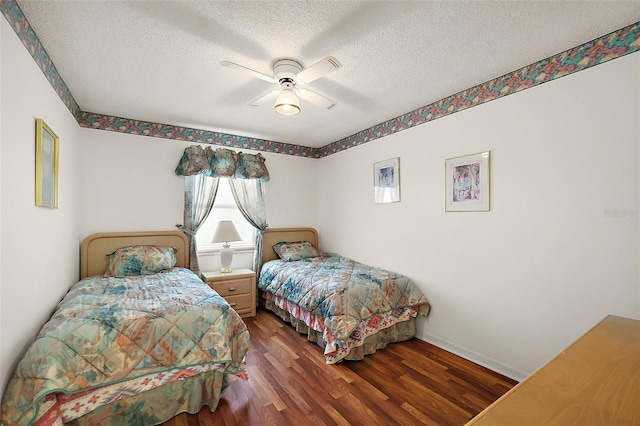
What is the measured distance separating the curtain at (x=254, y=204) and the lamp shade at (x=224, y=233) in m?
0.48

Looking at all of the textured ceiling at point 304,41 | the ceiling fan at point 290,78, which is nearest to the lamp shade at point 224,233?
the textured ceiling at point 304,41

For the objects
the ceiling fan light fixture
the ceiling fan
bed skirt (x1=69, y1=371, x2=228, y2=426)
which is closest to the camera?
bed skirt (x1=69, y1=371, x2=228, y2=426)

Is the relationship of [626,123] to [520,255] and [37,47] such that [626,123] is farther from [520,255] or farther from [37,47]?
[37,47]

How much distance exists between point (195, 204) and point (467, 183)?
319cm

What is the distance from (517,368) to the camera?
7.70ft

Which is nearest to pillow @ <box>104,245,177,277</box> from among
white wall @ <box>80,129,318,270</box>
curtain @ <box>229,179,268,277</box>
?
white wall @ <box>80,129,318,270</box>

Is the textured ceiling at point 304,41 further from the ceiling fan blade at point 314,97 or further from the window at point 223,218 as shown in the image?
the window at point 223,218

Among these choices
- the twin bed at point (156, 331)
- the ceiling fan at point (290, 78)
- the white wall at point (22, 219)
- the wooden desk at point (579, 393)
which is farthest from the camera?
the ceiling fan at point (290, 78)

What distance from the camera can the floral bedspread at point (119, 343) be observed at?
4.73 ft

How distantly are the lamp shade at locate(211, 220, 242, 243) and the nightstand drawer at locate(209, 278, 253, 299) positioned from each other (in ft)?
1.71

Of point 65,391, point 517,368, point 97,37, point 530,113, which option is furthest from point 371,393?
point 97,37

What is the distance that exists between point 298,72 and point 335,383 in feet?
7.98

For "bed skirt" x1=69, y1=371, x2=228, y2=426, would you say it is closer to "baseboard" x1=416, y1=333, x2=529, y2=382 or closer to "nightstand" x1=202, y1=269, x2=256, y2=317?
"nightstand" x1=202, y1=269, x2=256, y2=317

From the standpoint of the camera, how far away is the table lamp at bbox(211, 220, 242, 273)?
3.65 m
